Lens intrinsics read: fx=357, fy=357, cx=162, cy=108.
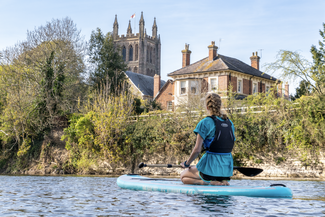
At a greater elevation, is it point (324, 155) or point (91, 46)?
point (91, 46)

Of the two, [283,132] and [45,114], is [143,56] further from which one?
[283,132]

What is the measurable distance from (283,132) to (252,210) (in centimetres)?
1290

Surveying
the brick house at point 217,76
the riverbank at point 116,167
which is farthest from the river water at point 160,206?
the brick house at point 217,76

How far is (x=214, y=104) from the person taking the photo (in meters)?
6.71

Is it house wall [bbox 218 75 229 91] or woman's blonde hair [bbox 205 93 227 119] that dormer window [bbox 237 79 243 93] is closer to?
house wall [bbox 218 75 229 91]

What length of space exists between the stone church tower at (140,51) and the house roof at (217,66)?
57.2 metres

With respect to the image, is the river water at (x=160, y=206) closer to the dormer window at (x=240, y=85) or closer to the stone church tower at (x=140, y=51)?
the dormer window at (x=240, y=85)

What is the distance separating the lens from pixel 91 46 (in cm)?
4047

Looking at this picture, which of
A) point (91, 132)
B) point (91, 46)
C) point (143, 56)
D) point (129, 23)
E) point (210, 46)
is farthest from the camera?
point (129, 23)

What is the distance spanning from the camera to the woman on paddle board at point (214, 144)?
6652 millimetres

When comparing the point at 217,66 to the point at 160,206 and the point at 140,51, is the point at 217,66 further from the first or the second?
the point at 140,51

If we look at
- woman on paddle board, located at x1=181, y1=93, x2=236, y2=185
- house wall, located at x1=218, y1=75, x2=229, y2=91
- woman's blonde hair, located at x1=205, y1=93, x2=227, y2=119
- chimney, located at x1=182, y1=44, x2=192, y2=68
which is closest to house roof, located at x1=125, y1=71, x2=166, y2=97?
chimney, located at x1=182, y1=44, x2=192, y2=68

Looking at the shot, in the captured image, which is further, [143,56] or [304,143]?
[143,56]

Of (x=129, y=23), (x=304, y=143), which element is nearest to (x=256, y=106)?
(x=304, y=143)
